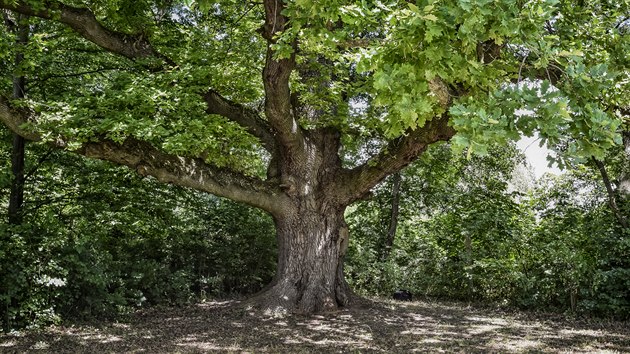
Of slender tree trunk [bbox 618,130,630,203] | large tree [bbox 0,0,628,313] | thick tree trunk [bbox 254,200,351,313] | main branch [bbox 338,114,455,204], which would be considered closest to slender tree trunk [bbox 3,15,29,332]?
large tree [bbox 0,0,628,313]

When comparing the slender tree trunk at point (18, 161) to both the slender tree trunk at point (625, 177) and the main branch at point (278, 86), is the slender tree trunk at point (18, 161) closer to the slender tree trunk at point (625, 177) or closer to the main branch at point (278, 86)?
the main branch at point (278, 86)

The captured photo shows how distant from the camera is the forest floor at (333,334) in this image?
684 cm

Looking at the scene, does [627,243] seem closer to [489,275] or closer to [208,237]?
[489,275]

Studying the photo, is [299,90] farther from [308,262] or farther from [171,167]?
[308,262]

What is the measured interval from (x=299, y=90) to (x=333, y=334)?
4745 millimetres

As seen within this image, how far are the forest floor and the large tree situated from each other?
3.83 ft

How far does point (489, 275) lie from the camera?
12500 millimetres

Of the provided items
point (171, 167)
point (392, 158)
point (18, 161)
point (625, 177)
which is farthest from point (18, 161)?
point (625, 177)

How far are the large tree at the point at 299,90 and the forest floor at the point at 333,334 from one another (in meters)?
1.17

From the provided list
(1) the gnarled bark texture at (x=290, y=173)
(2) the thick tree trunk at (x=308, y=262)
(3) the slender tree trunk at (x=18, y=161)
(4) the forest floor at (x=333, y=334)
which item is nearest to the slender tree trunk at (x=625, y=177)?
(4) the forest floor at (x=333, y=334)

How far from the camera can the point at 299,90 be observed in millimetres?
9898

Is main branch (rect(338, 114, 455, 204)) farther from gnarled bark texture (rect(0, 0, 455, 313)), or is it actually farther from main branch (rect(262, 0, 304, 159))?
main branch (rect(262, 0, 304, 159))

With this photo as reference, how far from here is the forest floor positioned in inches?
269

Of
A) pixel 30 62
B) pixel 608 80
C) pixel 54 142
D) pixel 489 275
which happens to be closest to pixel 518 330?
pixel 489 275
